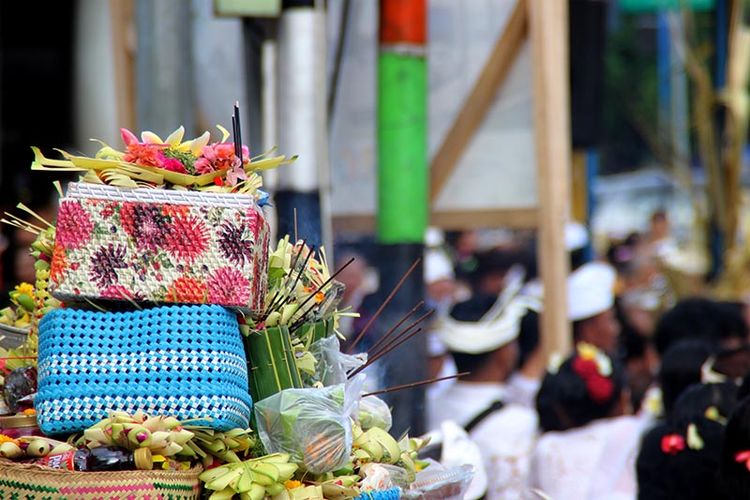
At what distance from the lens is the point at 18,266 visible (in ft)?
18.2

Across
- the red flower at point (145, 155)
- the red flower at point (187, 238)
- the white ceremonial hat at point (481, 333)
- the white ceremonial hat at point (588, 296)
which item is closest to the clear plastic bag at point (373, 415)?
the red flower at point (187, 238)

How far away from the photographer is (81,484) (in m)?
2.04

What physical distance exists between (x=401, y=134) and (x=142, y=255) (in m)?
2.65

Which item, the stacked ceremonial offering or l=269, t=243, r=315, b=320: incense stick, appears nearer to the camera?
the stacked ceremonial offering

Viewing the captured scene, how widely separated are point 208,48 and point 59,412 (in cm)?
322

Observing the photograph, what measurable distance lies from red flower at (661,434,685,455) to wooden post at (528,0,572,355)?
4.80ft

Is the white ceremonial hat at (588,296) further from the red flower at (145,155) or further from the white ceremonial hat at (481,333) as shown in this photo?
the red flower at (145,155)

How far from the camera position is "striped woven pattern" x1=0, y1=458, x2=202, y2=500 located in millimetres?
Result: 2037

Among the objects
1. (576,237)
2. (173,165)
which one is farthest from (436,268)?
(173,165)

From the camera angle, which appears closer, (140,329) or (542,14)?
(140,329)

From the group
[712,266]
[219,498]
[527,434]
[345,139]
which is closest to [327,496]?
[219,498]

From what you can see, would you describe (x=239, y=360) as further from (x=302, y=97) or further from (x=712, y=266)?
(x=712, y=266)

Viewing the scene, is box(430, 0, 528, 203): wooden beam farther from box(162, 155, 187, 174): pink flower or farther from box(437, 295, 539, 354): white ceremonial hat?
box(162, 155, 187, 174): pink flower

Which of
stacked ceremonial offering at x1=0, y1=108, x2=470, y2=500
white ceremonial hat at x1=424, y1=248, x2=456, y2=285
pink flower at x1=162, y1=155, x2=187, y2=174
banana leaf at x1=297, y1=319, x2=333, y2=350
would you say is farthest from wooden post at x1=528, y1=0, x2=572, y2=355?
white ceremonial hat at x1=424, y1=248, x2=456, y2=285
